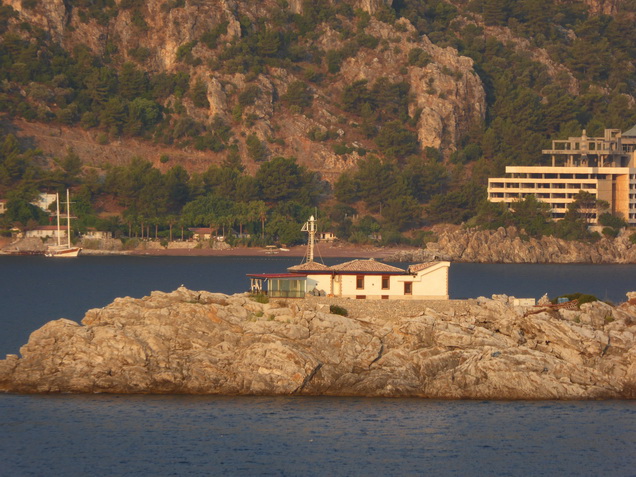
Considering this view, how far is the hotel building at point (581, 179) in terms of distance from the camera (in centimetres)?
15600

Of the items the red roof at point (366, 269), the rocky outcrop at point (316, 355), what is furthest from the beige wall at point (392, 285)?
the rocky outcrop at point (316, 355)

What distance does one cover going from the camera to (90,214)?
15850 cm

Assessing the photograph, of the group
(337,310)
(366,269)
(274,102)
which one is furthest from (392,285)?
(274,102)

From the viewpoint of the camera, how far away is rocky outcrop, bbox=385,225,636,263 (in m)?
148

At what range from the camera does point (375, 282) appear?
59562mm

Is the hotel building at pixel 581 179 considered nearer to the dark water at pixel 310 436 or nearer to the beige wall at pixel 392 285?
the beige wall at pixel 392 285

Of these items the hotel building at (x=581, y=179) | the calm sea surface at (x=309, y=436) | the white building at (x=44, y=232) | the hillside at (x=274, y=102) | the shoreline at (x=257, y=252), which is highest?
the hillside at (x=274, y=102)

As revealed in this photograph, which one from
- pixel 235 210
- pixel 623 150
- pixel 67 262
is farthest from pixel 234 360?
pixel 623 150

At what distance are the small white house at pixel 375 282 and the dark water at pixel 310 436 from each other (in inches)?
354

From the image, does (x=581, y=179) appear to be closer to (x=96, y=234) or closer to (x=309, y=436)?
(x=96, y=234)

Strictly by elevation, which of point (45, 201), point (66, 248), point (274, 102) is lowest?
point (66, 248)

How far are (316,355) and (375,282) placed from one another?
26.6ft

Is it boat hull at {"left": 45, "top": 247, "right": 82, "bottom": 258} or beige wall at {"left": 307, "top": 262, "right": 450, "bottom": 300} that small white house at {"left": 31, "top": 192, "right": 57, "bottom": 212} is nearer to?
boat hull at {"left": 45, "top": 247, "right": 82, "bottom": 258}

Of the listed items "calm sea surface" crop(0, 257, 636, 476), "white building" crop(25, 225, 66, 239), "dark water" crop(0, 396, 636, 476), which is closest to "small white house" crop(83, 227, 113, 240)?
"white building" crop(25, 225, 66, 239)
